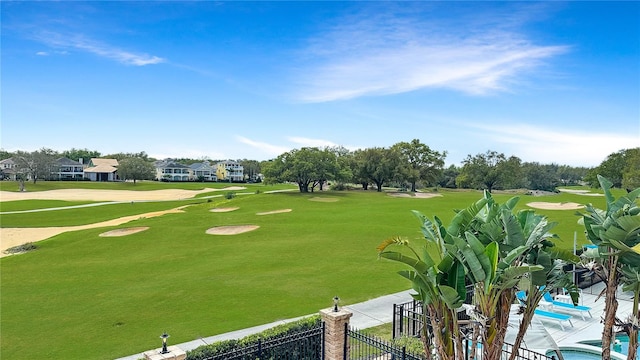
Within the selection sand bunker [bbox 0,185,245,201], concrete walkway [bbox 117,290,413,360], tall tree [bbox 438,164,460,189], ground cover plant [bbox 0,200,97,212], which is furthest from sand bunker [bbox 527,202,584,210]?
ground cover plant [bbox 0,200,97,212]

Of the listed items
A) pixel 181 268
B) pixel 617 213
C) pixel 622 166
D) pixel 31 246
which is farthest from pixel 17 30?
pixel 622 166

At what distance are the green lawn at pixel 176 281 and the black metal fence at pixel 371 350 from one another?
3165 mm

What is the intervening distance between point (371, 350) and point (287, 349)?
2.58 m

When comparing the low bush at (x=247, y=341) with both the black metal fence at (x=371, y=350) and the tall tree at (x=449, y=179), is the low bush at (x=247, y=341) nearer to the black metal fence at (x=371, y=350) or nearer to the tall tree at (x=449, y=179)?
the black metal fence at (x=371, y=350)

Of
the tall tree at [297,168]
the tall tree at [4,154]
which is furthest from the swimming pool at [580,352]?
the tall tree at [4,154]

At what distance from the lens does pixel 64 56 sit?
32.0 m

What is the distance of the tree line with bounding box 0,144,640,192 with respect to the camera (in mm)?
57156

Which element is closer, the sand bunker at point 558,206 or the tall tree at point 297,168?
the sand bunker at point 558,206

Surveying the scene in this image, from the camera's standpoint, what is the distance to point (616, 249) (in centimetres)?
671

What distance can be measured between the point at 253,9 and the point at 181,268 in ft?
51.2

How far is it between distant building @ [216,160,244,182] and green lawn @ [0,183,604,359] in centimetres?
9073

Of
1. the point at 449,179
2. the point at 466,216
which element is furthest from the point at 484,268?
the point at 449,179

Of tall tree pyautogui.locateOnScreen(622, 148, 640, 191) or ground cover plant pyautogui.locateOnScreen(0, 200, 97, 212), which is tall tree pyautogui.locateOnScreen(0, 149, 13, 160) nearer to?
ground cover plant pyautogui.locateOnScreen(0, 200, 97, 212)

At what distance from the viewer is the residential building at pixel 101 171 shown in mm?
106625
